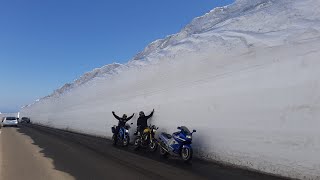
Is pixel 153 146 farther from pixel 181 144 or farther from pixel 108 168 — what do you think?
pixel 108 168

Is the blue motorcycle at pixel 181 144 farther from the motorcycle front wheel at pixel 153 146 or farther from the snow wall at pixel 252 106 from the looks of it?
the motorcycle front wheel at pixel 153 146

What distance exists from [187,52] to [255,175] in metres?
13.0

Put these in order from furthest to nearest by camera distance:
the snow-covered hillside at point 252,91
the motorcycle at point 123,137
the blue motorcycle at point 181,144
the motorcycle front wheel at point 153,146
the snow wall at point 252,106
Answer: the motorcycle at point 123,137 < the motorcycle front wheel at point 153,146 < the blue motorcycle at point 181,144 < the snow-covered hillside at point 252,91 < the snow wall at point 252,106

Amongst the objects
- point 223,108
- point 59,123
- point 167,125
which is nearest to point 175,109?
point 167,125

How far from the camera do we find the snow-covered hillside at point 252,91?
10117 mm

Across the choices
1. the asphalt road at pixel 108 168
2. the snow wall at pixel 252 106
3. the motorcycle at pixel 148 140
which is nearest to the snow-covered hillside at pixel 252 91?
the snow wall at pixel 252 106

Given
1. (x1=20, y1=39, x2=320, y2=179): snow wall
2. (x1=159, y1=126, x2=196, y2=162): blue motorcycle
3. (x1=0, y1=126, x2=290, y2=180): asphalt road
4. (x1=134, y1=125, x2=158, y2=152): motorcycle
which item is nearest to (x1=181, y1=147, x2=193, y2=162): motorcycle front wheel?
(x1=159, y1=126, x2=196, y2=162): blue motorcycle

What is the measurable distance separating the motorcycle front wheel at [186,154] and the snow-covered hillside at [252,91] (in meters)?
1.00

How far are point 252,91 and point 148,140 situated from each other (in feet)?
18.5

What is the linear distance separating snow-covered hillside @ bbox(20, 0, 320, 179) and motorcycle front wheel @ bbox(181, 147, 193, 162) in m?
1.00

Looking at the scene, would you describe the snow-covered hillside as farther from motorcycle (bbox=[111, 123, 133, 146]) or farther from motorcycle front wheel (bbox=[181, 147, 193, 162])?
motorcycle (bbox=[111, 123, 133, 146])

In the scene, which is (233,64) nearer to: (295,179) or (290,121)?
(290,121)

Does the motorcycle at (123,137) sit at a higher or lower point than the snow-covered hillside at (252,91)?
lower

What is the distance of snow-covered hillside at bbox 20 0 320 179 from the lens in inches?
398
